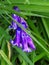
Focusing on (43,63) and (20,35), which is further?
(43,63)

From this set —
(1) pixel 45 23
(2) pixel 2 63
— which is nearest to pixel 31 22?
(1) pixel 45 23

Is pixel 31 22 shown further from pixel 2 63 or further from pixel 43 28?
pixel 2 63

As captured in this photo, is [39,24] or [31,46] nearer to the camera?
[31,46]

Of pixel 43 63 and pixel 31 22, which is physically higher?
pixel 31 22

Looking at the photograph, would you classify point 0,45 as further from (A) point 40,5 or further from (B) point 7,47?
(A) point 40,5

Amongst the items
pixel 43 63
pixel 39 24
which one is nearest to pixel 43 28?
pixel 39 24

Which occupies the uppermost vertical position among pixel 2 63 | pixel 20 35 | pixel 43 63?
pixel 20 35
